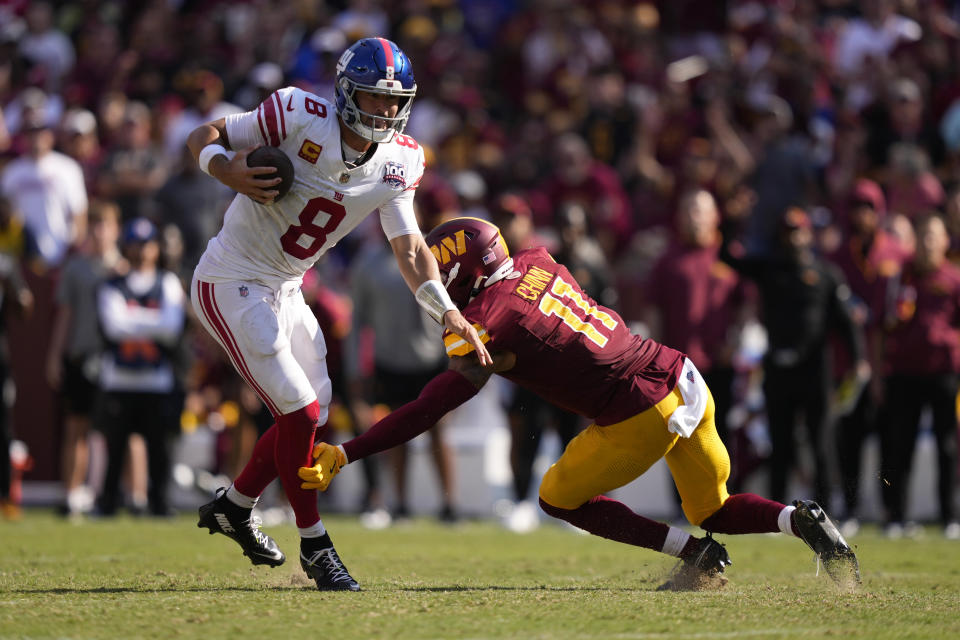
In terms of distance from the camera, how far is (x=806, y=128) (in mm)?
11875

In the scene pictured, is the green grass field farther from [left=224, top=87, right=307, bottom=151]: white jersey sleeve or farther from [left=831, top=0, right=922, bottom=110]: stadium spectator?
[left=831, top=0, right=922, bottom=110]: stadium spectator

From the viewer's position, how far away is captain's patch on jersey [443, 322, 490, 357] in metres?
5.06

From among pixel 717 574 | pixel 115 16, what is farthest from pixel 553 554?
pixel 115 16

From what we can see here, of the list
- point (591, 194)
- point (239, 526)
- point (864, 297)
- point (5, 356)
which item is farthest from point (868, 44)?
point (239, 526)

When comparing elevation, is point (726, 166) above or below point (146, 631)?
above

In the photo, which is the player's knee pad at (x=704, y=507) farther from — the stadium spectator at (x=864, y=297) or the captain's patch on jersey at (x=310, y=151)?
the stadium spectator at (x=864, y=297)

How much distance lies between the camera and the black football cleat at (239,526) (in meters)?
5.51

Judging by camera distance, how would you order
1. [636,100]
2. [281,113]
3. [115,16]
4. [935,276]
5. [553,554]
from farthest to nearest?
[115,16] < [636,100] < [935,276] < [553,554] < [281,113]

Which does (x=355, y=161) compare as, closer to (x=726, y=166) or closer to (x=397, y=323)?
(x=397, y=323)

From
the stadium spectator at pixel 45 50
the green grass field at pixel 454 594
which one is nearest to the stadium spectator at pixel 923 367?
the green grass field at pixel 454 594

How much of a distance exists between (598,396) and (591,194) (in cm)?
654

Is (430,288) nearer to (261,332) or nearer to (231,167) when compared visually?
(261,332)

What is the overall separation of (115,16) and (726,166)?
26.7 feet

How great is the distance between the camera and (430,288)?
5.09m
